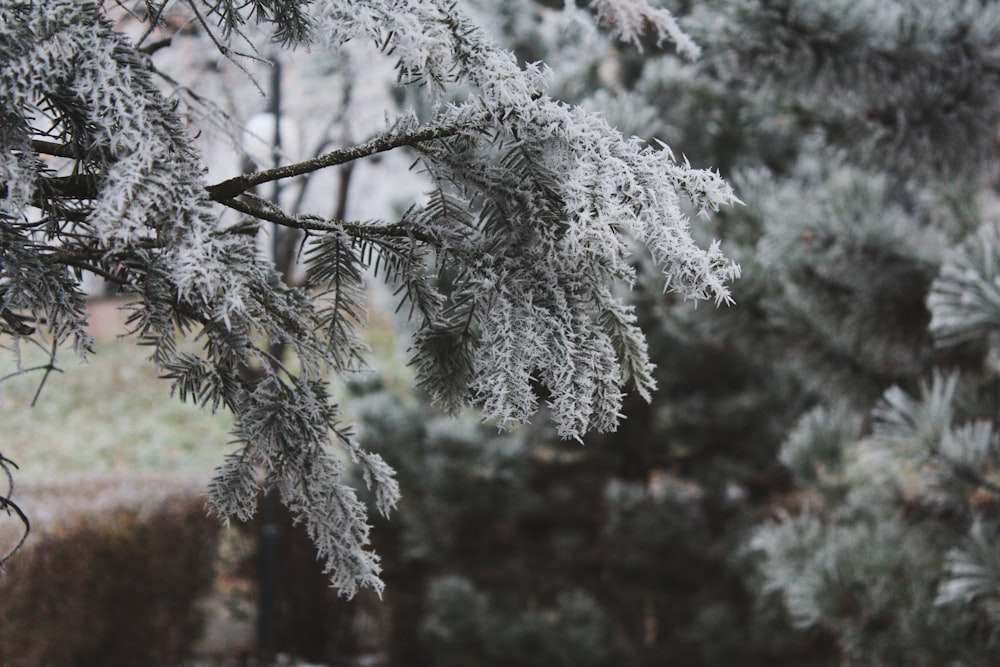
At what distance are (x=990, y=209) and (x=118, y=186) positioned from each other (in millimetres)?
2569

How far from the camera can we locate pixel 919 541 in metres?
2.42

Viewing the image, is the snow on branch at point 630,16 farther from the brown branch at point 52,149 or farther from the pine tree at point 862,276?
the brown branch at point 52,149

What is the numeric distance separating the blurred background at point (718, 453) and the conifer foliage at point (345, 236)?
13 centimetres

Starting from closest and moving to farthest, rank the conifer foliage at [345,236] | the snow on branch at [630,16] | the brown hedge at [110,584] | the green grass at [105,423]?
the conifer foliage at [345,236] < the snow on branch at [630,16] < the brown hedge at [110,584] < the green grass at [105,423]

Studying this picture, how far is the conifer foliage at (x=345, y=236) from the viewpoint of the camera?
0.83m

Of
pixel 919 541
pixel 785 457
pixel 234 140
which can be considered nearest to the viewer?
pixel 234 140

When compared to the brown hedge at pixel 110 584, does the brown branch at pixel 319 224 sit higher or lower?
higher

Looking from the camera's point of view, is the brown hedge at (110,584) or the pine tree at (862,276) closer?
the pine tree at (862,276)

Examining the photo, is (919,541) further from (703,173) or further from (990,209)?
(703,173)

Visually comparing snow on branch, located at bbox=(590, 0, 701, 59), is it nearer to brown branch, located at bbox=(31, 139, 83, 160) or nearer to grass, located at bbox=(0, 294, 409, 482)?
brown branch, located at bbox=(31, 139, 83, 160)

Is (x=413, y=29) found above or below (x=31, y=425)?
below

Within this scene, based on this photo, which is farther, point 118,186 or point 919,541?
point 919,541

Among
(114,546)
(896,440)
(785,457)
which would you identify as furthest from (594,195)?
(114,546)

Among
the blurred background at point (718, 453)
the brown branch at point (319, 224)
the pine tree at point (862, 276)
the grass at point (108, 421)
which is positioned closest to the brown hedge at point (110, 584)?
the blurred background at point (718, 453)
